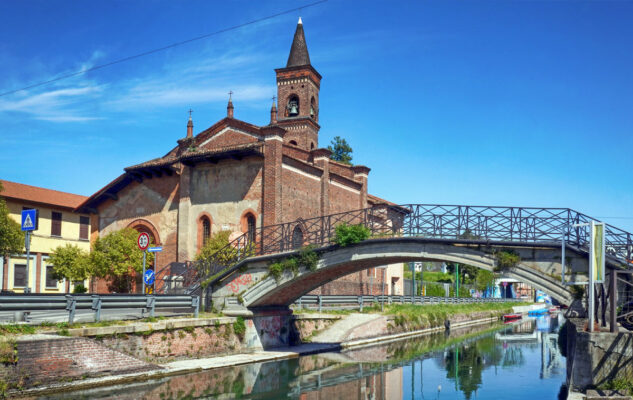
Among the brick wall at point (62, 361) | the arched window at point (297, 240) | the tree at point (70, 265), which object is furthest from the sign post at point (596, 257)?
the tree at point (70, 265)

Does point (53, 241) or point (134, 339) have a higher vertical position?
point (53, 241)

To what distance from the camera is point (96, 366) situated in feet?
51.3

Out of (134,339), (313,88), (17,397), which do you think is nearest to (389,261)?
(134,339)

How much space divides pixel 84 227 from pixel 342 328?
21655 mm

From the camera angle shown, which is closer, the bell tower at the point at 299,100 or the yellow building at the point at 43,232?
the yellow building at the point at 43,232

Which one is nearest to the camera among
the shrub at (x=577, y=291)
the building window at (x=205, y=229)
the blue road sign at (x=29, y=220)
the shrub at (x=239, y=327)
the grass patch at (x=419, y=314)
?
the blue road sign at (x=29, y=220)

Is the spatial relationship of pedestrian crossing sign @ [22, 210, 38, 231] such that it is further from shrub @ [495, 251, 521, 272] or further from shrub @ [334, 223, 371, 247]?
shrub @ [495, 251, 521, 272]

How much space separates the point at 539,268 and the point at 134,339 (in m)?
12.7

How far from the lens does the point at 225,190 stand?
3378cm

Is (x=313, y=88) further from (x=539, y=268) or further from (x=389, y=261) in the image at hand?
(x=539, y=268)

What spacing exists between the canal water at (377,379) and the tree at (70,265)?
1629 centimetres

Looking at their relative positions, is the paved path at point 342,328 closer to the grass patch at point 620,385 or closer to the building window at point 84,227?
the grass patch at point 620,385

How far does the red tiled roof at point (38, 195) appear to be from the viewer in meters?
36.9

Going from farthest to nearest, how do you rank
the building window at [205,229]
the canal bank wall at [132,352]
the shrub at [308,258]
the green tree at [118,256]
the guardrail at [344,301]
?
the building window at [205,229] → the green tree at [118,256] → the guardrail at [344,301] → the shrub at [308,258] → the canal bank wall at [132,352]
